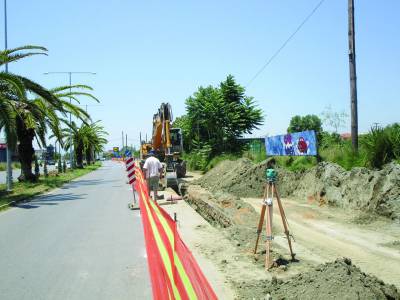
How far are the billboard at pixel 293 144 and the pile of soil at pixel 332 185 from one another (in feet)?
3.52

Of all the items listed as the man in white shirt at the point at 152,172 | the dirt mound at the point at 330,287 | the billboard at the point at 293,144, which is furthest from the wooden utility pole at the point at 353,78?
the dirt mound at the point at 330,287

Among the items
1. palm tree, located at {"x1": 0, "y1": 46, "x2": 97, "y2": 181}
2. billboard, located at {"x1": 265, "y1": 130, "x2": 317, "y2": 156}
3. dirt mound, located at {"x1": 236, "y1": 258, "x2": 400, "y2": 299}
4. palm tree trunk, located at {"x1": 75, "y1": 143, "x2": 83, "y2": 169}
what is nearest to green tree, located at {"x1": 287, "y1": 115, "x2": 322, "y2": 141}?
palm tree trunk, located at {"x1": 75, "y1": 143, "x2": 83, "y2": 169}

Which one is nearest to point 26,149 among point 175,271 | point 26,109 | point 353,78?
point 26,109

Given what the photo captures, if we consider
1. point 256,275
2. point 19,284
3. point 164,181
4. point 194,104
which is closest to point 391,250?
point 256,275

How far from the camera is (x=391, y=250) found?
837cm

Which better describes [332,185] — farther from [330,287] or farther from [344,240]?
[330,287]

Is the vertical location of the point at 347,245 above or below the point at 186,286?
below

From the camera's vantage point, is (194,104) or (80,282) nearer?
(80,282)

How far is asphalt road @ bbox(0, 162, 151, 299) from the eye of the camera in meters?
6.17

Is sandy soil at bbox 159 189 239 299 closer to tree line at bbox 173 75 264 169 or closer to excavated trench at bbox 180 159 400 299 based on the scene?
excavated trench at bbox 180 159 400 299

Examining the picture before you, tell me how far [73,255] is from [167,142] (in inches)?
588

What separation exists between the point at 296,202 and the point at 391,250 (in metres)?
7.42

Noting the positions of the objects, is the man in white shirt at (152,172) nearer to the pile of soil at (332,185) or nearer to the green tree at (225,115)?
the pile of soil at (332,185)

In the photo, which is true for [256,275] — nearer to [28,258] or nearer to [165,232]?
[165,232]
